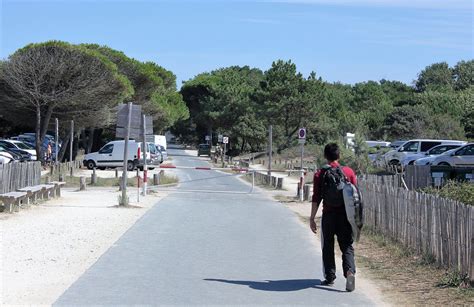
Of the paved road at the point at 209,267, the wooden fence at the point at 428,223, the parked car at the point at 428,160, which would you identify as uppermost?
the parked car at the point at 428,160

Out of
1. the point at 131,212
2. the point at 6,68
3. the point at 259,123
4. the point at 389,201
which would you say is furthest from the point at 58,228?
the point at 259,123

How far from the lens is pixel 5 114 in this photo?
49.3 meters

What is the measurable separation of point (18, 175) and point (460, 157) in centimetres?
1879

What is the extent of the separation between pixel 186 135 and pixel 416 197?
121 meters

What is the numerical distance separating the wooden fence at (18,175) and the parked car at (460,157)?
17.3 meters

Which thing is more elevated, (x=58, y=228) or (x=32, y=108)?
(x=32, y=108)

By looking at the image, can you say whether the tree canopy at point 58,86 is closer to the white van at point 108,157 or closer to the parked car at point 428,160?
the white van at point 108,157

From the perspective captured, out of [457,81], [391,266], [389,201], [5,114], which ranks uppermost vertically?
[457,81]

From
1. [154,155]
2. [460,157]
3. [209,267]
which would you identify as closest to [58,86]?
[154,155]

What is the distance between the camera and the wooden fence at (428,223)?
30.2ft

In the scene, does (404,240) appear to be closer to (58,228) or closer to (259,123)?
(58,228)

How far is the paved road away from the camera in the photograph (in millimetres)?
8305

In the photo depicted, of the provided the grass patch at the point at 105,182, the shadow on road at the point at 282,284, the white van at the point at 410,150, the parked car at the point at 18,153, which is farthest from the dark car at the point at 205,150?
the shadow on road at the point at 282,284

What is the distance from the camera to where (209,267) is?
1037 cm
